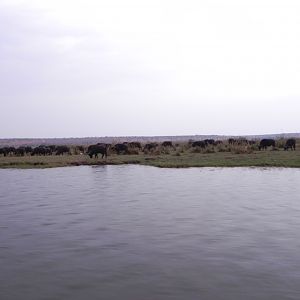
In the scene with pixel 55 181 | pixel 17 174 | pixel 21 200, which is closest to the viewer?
pixel 21 200

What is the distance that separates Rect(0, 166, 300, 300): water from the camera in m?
8.11

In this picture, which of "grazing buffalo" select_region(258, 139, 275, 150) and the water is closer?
the water

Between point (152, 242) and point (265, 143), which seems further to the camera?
point (265, 143)

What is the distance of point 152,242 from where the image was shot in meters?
11.1

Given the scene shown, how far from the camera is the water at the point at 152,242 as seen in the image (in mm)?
8109

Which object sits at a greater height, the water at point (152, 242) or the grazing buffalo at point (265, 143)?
the grazing buffalo at point (265, 143)

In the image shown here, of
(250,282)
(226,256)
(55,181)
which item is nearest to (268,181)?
(55,181)

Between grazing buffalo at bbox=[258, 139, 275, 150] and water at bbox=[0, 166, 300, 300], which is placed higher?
grazing buffalo at bbox=[258, 139, 275, 150]

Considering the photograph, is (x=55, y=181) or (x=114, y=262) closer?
(x=114, y=262)

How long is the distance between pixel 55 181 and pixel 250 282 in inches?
696

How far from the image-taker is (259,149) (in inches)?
1818

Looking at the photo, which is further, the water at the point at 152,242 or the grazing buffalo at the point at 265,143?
the grazing buffalo at the point at 265,143

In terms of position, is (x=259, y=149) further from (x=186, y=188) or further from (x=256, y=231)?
(x=256, y=231)

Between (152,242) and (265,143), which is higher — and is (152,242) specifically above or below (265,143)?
below
